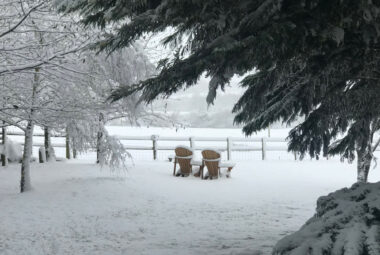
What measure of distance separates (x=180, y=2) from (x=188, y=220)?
205 inches

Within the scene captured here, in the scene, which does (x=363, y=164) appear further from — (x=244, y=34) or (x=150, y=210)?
(x=244, y=34)

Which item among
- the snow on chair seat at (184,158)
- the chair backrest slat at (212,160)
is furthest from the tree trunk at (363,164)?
the snow on chair seat at (184,158)

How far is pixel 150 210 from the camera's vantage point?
842 cm

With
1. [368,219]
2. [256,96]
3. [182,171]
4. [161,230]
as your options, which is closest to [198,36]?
[368,219]

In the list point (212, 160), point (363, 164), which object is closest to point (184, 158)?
point (212, 160)

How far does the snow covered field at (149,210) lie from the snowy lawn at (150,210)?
15 mm

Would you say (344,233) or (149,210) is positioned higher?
(344,233)

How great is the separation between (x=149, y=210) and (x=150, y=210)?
0.02m

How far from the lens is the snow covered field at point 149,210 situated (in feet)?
19.8

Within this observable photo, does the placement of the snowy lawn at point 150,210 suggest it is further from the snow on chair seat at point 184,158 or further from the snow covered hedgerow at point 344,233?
the snow covered hedgerow at point 344,233

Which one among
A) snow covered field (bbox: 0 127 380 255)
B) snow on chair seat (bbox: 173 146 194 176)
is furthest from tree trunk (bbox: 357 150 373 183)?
snow on chair seat (bbox: 173 146 194 176)

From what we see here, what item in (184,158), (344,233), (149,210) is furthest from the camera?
(184,158)

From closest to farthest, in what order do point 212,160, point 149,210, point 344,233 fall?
point 344,233
point 149,210
point 212,160

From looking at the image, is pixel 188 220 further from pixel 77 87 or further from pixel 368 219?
pixel 368 219
